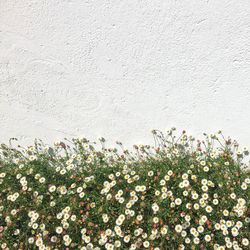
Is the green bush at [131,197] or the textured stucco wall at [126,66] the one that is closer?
the green bush at [131,197]

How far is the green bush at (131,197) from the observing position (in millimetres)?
Answer: 2377

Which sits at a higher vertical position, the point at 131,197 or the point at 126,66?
the point at 126,66

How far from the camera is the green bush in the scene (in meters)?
2.38

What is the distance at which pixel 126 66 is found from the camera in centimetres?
273

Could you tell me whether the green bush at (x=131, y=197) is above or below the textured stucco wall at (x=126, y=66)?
below

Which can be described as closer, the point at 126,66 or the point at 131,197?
the point at 131,197

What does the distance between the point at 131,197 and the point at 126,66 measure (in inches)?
45.6

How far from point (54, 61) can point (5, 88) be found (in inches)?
23.8

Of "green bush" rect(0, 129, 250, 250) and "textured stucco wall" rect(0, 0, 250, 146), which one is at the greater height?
"textured stucco wall" rect(0, 0, 250, 146)

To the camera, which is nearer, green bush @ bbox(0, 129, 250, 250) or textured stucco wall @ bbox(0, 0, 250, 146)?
green bush @ bbox(0, 129, 250, 250)

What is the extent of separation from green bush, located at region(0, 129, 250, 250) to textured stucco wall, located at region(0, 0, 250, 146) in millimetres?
197

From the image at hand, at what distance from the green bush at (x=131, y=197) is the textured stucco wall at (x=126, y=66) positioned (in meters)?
0.20

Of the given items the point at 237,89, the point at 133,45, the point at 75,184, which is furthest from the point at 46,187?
the point at 237,89

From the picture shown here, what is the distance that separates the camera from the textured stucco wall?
2.51m
